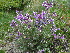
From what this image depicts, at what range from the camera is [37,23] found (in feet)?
14.4

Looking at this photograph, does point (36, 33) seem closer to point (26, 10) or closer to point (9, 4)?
point (26, 10)

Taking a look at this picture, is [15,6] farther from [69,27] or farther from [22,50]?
[22,50]

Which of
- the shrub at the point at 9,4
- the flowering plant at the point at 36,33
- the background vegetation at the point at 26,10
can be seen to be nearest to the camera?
the flowering plant at the point at 36,33

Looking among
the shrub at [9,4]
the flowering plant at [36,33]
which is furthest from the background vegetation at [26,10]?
the flowering plant at [36,33]

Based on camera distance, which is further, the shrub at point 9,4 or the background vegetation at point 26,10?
the shrub at point 9,4

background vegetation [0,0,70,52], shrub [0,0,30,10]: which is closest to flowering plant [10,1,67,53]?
background vegetation [0,0,70,52]

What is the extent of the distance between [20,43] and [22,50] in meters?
0.20

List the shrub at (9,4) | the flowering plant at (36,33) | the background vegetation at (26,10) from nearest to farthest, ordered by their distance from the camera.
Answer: the flowering plant at (36,33) → the background vegetation at (26,10) → the shrub at (9,4)

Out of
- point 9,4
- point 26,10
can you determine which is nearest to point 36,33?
point 26,10

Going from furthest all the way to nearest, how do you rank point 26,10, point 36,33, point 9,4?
point 9,4
point 26,10
point 36,33

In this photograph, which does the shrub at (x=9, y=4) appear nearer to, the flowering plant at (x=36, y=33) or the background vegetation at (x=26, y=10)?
the background vegetation at (x=26, y=10)

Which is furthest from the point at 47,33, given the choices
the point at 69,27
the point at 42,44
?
the point at 69,27

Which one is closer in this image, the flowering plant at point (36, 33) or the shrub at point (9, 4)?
the flowering plant at point (36, 33)

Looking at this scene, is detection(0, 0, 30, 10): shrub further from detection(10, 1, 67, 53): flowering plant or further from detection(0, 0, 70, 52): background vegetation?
detection(10, 1, 67, 53): flowering plant
